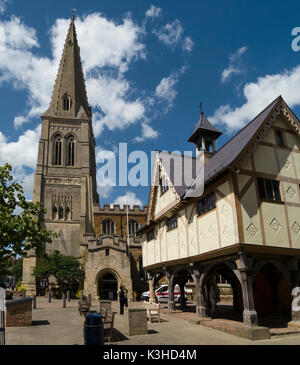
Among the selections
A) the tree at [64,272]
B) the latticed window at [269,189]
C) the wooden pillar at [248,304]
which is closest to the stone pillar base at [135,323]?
the wooden pillar at [248,304]

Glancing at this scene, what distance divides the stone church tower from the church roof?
1081 inches

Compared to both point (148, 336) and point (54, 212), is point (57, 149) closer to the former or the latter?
point (54, 212)

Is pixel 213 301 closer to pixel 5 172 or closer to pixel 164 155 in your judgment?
pixel 164 155

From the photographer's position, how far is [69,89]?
61156 millimetres

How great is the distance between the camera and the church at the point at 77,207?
33.1 metres

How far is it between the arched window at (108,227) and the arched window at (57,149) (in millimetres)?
15283

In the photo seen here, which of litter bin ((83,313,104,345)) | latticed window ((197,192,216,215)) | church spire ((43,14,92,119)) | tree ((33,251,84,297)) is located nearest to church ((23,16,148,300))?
church spire ((43,14,92,119))

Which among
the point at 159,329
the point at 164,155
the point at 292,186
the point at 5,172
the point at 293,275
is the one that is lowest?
the point at 159,329

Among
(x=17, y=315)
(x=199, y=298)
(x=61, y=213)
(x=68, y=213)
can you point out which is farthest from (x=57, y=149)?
(x=199, y=298)

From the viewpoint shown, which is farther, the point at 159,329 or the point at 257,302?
the point at 257,302

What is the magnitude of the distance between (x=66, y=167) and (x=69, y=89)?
18.1 m
